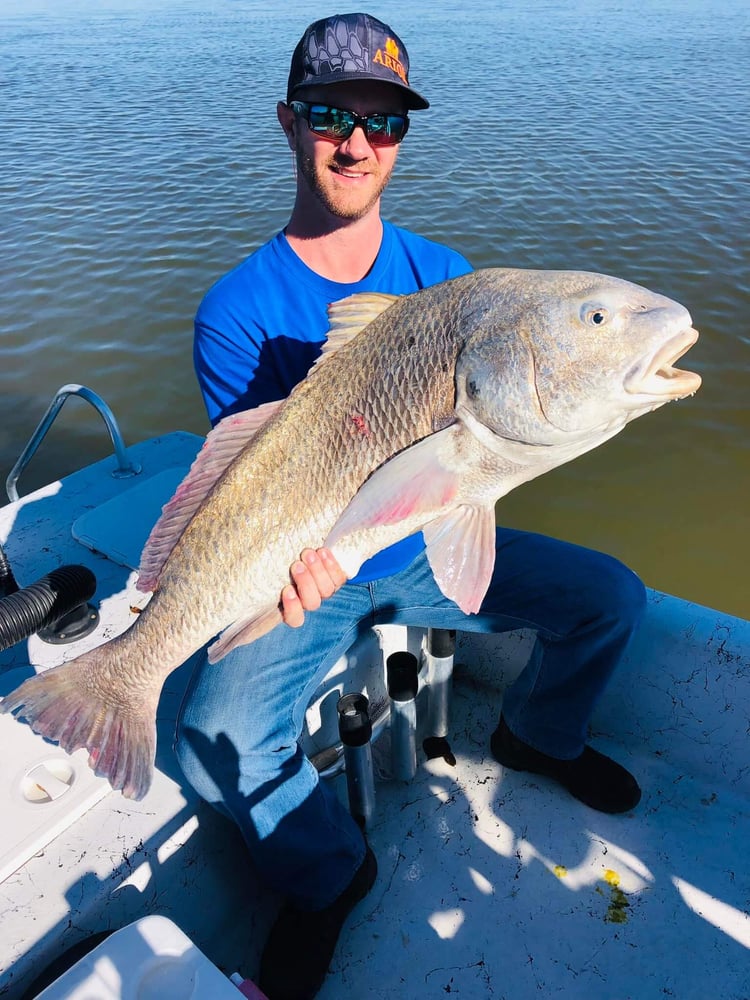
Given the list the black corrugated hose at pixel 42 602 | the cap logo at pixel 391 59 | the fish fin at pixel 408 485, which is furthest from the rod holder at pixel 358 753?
the cap logo at pixel 391 59

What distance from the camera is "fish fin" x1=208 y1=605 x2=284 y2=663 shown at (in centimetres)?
231

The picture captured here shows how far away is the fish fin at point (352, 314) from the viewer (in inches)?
89.4

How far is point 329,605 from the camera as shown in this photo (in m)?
2.76

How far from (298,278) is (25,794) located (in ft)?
7.23

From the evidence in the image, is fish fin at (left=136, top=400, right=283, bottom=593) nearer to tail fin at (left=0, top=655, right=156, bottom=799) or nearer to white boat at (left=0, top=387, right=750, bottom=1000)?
tail fin at (left=0, top=655, right=156, bottom=799)

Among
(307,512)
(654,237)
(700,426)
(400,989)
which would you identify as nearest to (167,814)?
(400,989)

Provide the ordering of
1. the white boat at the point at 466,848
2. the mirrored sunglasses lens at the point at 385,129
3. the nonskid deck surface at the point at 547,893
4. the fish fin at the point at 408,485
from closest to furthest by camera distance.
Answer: the fish fin at the point at 408,485 → the white boat at the point at 466,848 → the nonskid deck surface at the point at 547,893 → the mirrored sunglasses lens at the point at 385,129

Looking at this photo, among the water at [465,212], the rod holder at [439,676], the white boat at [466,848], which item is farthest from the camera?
the water at [465,212]

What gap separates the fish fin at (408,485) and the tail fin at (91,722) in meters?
1.01

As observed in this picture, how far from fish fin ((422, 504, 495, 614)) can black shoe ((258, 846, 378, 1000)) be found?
126 centimetres

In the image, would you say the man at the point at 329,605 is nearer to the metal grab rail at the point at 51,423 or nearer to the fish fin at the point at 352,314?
the fish fin at the point at 352,314

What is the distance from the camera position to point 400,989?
2.50m

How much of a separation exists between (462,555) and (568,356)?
74cm

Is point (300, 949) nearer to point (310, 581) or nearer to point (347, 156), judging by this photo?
point (310, 581)
